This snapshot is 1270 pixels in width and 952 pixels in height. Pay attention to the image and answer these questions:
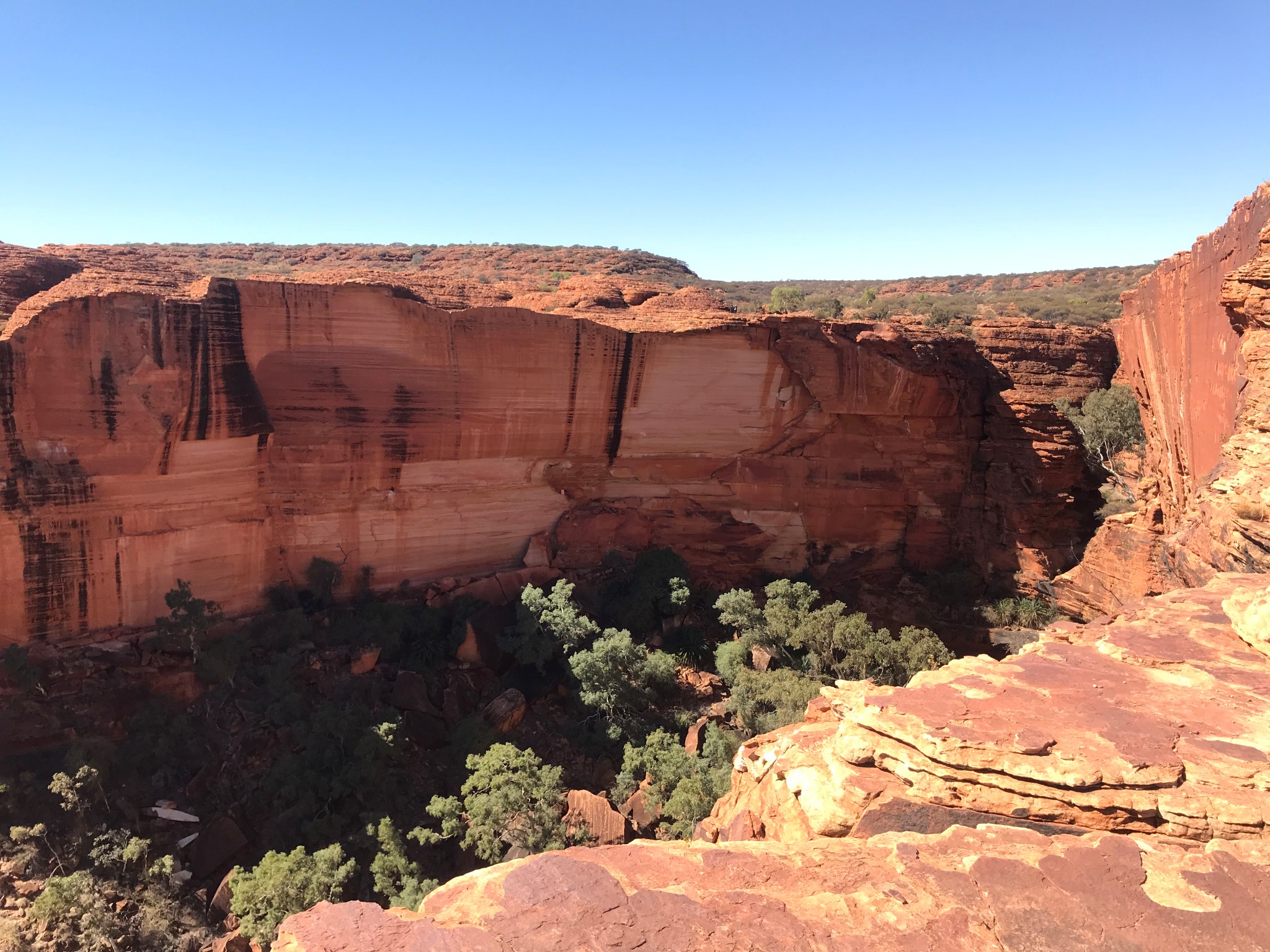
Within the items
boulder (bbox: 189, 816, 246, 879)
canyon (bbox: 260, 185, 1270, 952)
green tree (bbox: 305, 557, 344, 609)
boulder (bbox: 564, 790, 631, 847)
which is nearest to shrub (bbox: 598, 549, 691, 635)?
boulder (bbox: 564, 790, 631, 847)

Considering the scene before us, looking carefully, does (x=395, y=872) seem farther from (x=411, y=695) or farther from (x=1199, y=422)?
(x=1199, y=422)

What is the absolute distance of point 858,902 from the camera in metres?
3.60

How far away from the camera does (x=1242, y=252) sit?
30.0 ft

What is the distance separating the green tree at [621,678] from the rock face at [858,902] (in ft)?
34.0

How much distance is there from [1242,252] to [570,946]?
1143 centimetres

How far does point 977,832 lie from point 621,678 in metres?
10.8

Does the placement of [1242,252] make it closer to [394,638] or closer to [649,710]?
[649,710]

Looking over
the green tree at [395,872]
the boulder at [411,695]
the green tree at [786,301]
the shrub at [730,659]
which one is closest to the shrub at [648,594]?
the shrub at [730,659]

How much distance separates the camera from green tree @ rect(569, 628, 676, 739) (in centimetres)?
1429

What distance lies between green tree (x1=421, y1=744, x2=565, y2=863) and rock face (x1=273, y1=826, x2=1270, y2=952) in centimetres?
738

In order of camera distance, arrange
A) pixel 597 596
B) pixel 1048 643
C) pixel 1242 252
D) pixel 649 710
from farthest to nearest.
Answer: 1. pixel 597 596
2. pixel 649 710
3. pixel 1242 252
4. pixel 1048 643

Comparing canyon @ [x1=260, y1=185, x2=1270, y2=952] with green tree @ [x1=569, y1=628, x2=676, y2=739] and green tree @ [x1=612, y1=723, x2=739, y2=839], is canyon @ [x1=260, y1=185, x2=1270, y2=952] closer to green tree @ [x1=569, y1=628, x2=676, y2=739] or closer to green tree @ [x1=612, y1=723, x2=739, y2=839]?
green tree @ [x1=612, y1=723, x2=739, y2=839]

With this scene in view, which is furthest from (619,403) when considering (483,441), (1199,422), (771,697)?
(1199,422)

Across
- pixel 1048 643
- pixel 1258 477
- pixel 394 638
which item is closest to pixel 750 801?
pixel 1048 643
